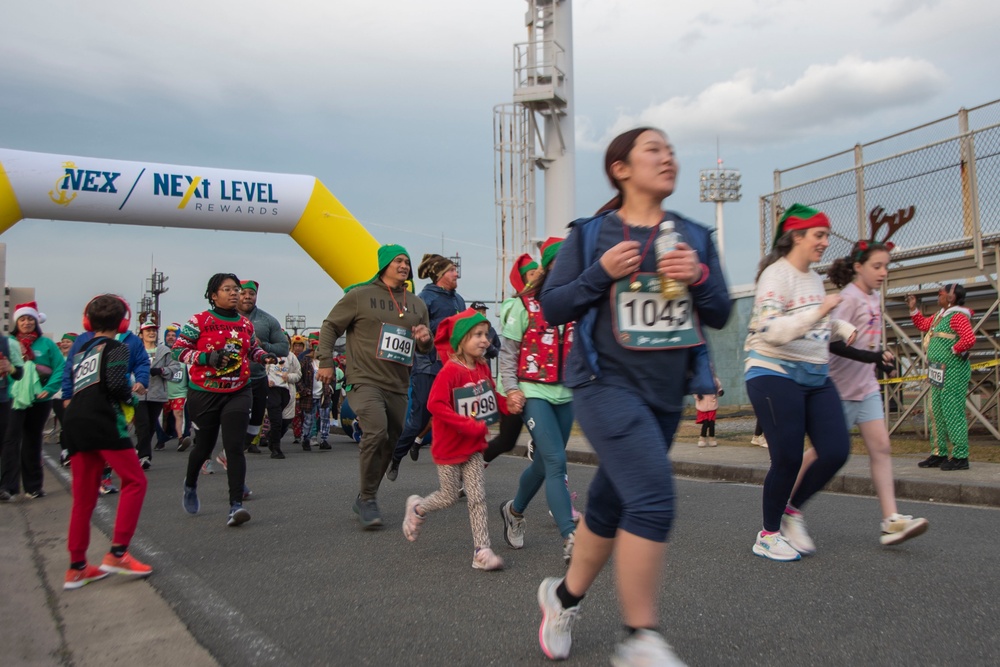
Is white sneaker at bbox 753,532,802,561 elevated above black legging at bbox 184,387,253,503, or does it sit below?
below

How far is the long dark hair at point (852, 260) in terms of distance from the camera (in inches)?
218

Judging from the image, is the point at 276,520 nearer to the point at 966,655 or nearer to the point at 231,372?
the point at 231,372

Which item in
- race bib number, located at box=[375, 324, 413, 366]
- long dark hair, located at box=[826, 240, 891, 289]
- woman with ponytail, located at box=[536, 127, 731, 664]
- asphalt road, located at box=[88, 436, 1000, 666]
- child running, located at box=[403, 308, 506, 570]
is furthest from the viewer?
race bib number, located at box=[375, 324, 413, 366]

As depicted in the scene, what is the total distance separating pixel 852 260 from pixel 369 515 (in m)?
3.49

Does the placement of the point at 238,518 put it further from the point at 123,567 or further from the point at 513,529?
the point at 513,529

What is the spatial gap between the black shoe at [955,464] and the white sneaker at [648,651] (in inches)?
270

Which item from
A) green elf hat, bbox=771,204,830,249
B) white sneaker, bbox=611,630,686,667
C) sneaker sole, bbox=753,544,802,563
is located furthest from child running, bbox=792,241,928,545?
white sneaker, bbox=611,630,686,667

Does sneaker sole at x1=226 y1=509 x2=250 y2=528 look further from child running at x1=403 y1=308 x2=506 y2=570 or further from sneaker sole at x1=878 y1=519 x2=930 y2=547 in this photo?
sneaker sole at x1=878 y1=519 x2=930 y2=547

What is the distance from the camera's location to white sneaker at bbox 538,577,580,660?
3.16 m

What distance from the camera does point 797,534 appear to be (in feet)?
16.6

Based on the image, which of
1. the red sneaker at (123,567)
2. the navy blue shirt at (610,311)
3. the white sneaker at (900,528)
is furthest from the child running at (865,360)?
the red sneaker at (123,567)

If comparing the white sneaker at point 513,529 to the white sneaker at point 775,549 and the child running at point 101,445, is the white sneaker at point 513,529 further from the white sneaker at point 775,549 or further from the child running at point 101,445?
the child running at point 101,445

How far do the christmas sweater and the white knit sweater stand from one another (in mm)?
3608

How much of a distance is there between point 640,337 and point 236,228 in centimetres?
1501
